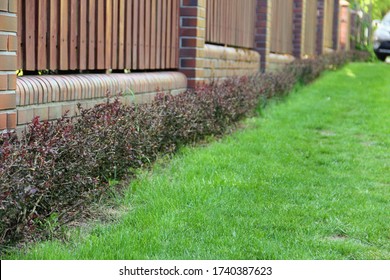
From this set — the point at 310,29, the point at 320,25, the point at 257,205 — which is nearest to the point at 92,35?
the point at 257,205

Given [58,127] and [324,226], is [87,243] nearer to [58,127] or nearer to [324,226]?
[58,127]

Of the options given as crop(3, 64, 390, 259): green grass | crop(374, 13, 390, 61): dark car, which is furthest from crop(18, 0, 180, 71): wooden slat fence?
crop(374, 13, 390, 61): dark car

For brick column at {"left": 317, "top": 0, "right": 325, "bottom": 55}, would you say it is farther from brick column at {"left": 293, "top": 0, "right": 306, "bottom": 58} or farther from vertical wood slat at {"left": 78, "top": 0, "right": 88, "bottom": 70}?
vertical wood slat at {"left": 78, "top": 0, "right": 88, "bottom": 70}

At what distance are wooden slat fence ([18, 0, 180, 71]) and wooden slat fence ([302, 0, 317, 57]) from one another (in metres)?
10.6

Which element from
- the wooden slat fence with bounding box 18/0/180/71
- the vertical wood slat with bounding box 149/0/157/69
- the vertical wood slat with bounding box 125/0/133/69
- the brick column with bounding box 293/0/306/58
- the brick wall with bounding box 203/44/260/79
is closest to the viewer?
the wooden slat fence with bounding box 18/0/180/71

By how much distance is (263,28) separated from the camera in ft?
40.3

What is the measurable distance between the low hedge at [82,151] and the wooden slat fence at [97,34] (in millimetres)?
484

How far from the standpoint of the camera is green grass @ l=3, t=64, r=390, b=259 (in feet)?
12.3

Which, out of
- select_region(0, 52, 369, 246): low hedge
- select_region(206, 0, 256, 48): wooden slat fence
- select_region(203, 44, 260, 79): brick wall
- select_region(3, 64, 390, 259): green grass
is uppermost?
select_region(206, 0, 256, 48): wooden slat fence

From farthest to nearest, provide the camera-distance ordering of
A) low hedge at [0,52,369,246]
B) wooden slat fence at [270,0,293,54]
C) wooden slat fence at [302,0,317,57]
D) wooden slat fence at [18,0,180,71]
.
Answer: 1. wooden slat fence at [302,0,317,57]
2. wooden slat fence at [270,0,293,54]
3. wooden slat fence at [18,0,180,71]
4. low hedge at [0,52,369,246]

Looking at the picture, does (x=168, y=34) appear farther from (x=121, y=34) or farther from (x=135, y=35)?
(x=121, y=34)

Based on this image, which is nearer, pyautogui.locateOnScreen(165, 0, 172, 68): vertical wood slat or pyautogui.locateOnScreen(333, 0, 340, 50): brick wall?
pyautogui.locateOnScreen(165, 0, 172, 68): vertical wood slat

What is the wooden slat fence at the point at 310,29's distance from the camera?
1820cm

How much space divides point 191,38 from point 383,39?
16.8 m
